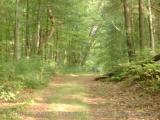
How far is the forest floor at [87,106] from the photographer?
10555 mm

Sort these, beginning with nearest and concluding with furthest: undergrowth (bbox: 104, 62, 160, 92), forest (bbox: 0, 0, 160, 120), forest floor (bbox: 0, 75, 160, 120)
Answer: forest floor (bbox: 0, 75, 160, 120)
forest (bbox: 0, 0, 160, 120)
undergrowth (bbox: 104, 62, 160, 92)

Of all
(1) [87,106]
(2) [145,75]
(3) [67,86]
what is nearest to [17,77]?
(3) [67,86]

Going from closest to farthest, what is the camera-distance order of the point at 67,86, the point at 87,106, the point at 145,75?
the point at 87,106
the point at 145,75
the point at 67,86

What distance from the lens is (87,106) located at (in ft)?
41.5

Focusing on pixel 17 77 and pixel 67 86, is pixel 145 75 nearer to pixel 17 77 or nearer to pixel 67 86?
pixel 67 86

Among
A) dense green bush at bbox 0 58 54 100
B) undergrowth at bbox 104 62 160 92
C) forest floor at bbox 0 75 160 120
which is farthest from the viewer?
dense green bush at bbox 0 58 54 100

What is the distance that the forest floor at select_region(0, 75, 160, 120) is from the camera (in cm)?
1055

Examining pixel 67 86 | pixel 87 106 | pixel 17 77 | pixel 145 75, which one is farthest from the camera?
pixel 67 86

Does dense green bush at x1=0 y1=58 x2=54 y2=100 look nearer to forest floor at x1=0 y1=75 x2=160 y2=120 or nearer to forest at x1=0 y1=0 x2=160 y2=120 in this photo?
forest at x1=0 y1=0 x2=160 y2=120

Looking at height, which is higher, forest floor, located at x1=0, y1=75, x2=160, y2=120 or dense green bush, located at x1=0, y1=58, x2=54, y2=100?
dense green bush, located at x1=0, y1=58, x2=54, y2=100

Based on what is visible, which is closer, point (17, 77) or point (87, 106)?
point (87, 106)

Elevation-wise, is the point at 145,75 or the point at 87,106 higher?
the point at 145,75

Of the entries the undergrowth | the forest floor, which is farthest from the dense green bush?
the undergrowth

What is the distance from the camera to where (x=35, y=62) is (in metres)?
21.1
